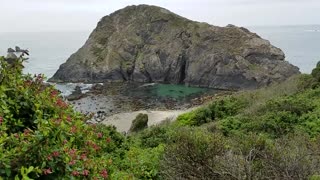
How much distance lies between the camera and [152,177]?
34.1 ft

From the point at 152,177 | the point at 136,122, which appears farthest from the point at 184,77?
the point at 152,177

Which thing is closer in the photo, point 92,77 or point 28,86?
point 28,86

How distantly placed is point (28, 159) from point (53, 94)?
6.57 feet

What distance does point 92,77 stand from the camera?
2970 inches

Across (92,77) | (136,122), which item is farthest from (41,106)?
(92,77)

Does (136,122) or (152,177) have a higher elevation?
(152,177)

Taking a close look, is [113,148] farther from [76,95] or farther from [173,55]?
[173,55]

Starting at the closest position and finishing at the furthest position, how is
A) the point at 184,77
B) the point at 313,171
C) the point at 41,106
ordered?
the point at 41,106
the point at 313,171
the point at 184,77

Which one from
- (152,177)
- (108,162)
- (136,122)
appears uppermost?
(108,162)

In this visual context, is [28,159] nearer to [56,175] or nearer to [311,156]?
[56,175]

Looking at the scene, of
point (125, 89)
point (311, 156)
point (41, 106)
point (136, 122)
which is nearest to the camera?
point (41, 106)

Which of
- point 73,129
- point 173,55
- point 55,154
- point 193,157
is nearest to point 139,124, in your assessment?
point 193,157

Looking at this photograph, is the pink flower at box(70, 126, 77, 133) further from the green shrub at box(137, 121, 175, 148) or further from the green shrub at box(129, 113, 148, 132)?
the green shrub at box(129, 113, 148, 132)

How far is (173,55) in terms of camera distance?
7544 cm
